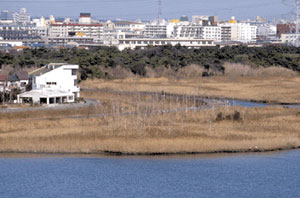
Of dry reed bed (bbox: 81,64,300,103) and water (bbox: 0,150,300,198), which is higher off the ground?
dry reed bed (bbox: 81,64,300,103)

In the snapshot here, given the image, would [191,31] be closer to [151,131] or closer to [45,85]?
[45,85]

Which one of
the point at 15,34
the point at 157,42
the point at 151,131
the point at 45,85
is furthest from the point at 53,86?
the point at 15,34

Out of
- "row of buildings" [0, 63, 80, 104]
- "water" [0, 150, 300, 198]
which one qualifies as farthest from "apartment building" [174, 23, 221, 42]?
"water" [0, 150, 300, 198]

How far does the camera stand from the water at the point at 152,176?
24.4 metres

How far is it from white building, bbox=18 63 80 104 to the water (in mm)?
15342

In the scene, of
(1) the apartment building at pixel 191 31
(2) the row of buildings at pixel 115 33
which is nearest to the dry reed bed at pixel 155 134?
(2) the row of buildings at pixel 115 33

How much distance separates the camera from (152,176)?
87.7 ft

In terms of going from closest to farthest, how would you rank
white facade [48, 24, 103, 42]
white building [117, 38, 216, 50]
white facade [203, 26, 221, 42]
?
white building [117, 38, 216, 50] < white facade [203, 26, 221, 42] < white facade [48, 24, 103, 42]

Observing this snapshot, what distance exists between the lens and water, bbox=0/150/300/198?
24406 millimetres

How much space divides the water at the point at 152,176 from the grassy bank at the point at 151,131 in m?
1.38

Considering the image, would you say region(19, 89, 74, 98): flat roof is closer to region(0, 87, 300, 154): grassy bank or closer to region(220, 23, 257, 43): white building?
region(0, 87, 300, 154): grassy bank

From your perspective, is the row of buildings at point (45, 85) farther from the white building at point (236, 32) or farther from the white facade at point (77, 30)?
the white building at point (236, 32)

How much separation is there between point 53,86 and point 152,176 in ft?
74.9

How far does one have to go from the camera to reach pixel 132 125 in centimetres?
3584
